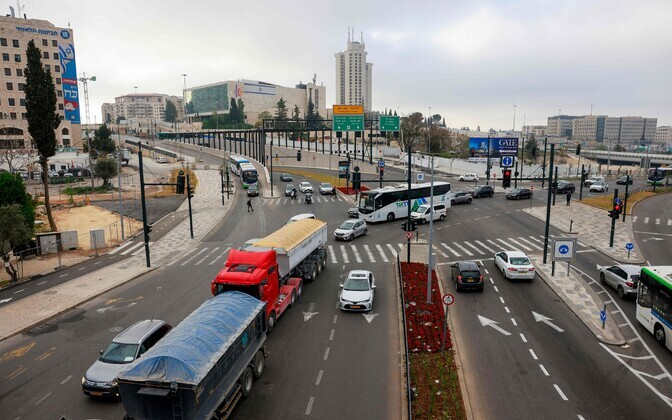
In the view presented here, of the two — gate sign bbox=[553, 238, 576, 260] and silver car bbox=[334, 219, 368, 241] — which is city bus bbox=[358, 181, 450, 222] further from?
gate sign bbox=[553, 238, 576, 260]

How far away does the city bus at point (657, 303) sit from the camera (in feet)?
55.4

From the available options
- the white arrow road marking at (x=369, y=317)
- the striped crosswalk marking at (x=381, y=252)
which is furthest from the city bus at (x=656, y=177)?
the white arrow road marking at (x=369, y=317)

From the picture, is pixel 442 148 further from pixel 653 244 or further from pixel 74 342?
pixel 74 342

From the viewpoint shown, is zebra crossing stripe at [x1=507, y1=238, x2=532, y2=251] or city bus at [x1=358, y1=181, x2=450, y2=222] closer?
zebra crossing stripe at [x1=507, y1=238, x2=532, y2=251]

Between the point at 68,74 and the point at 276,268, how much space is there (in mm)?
115621

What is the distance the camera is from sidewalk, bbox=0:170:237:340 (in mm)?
20719

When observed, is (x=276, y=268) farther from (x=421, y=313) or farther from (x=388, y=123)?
(x=388, y=123)

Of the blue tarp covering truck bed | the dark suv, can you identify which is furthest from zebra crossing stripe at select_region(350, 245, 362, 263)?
the blue tarp covering truck bed

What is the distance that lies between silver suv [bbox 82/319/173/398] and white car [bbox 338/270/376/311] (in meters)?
8.13

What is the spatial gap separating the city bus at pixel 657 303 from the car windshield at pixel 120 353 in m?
19.4

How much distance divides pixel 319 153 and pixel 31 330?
9095 cm

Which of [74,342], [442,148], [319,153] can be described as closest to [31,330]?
[74,342]

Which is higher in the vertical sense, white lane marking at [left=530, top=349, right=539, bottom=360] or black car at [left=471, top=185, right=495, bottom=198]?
black car at [left=471, top=185, right=495, bottom=198]

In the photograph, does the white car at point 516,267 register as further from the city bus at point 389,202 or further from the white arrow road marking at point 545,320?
the city bus at point 389,202
